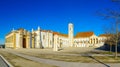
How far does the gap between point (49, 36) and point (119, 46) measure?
149 ft

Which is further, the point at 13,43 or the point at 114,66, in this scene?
the point at 13,43

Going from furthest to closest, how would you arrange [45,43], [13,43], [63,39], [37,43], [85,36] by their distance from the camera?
[85,36], [63,39], [45,43], [37,43], [13,43]

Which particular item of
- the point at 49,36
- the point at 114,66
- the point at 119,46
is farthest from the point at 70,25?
the point at 114,66

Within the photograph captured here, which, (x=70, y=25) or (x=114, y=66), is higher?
(x=70, y=25)

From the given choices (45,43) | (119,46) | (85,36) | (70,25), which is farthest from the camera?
(85,36)

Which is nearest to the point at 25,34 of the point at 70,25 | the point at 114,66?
the point at 70,25

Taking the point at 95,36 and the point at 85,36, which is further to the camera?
the point at 85,36

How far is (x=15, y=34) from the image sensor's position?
244ft

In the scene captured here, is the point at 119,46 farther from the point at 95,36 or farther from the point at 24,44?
the point at 95,36

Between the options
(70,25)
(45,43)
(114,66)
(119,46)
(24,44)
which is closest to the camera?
(114,66)

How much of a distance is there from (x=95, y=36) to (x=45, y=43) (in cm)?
4178

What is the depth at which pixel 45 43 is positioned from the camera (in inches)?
3558

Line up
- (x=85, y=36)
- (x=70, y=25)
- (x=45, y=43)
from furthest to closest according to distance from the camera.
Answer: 1. (x=85, y=36)
2. (x=70, y=25)
3. (x=45, y=43)

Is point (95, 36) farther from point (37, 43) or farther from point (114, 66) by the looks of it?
point (114, 66)
